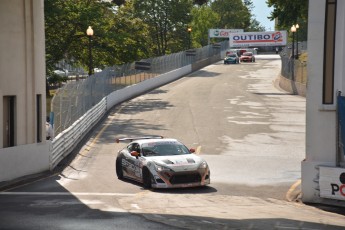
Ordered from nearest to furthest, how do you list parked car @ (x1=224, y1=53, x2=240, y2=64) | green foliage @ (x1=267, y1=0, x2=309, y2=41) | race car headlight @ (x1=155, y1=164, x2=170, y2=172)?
race car headlight @ (x1=155, y1=164, x2=170, y2=172), green foliage @ (x1=267, y1=0, x2=309, y2=41), parked car @ (x1=224, y1=53, x2=240, y2=64)

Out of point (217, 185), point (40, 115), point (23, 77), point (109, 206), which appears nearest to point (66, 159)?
point (40, 115)

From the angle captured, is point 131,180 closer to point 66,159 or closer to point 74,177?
point 74,177

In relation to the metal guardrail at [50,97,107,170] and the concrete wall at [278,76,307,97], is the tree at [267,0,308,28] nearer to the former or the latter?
the concrete wall at [278,76,307,97]

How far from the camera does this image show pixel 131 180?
2116 cm

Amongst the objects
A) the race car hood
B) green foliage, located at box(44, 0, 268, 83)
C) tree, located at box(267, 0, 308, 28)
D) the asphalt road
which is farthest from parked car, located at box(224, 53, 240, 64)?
the race car hood

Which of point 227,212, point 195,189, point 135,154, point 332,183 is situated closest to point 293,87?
point 135,154

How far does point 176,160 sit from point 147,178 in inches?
38.9

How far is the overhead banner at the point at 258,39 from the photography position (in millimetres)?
110375

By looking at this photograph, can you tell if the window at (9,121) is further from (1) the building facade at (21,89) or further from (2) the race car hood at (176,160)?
(2) the race car hood at (176,160)

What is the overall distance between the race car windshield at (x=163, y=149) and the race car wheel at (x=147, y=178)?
75 cm

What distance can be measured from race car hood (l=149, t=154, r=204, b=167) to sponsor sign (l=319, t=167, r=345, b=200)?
345 cm

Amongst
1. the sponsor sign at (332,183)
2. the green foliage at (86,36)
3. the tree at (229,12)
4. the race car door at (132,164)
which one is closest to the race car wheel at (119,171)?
the race car door at (132,164)

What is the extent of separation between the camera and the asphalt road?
1413 cm

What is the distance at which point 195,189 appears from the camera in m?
19.2
